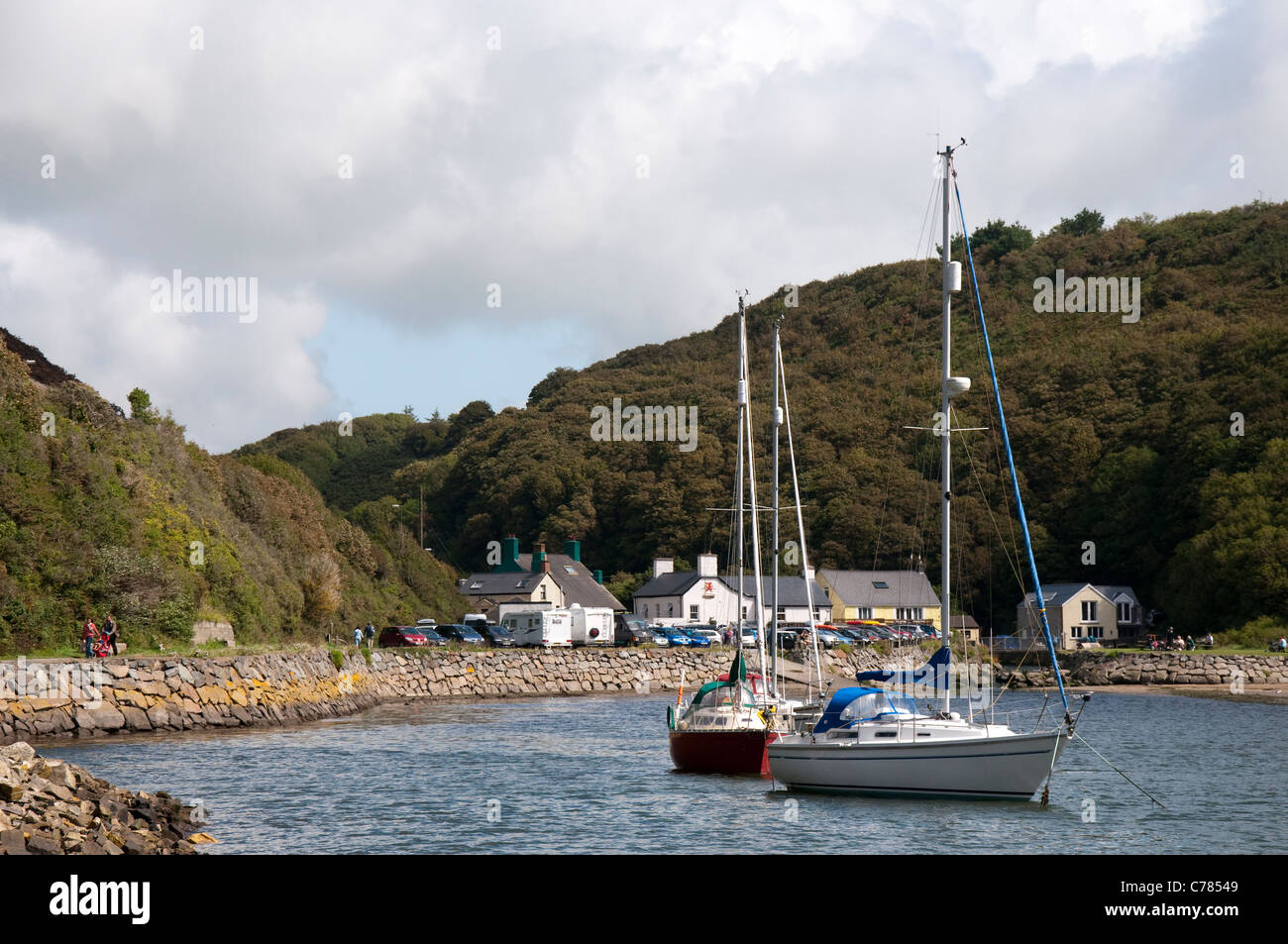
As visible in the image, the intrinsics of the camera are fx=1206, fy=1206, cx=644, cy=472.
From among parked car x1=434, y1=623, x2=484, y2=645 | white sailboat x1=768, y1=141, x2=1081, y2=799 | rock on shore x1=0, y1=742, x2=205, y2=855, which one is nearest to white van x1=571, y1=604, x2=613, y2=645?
parked car x1=434, y1=623, x2=484, y2=645

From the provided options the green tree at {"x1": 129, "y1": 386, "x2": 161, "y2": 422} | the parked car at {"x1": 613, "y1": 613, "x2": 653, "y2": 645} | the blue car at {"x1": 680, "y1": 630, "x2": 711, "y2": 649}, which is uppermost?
the green tree at {"x1": 129, "y1": 386, "x2": 161, "y2": 422}

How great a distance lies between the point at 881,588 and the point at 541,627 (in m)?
45.2

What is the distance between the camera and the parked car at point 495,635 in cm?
7375

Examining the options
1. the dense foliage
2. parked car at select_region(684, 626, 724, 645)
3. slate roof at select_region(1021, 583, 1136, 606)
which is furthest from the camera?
slate roof at select_region(1021, 583, 1136, 606)

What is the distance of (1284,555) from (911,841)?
75.0 meters

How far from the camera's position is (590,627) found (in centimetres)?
8000

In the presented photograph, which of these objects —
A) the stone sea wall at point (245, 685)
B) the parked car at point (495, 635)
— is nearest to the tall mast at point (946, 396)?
the stone sea wall at point (245, 685)

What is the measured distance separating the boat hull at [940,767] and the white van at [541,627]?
50640 millimetres

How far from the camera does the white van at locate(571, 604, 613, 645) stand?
3120 inches

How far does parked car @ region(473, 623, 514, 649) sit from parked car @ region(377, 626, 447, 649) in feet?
21.7

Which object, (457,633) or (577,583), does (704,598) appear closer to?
(577,583)

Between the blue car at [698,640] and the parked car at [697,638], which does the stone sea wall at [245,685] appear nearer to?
the blue car at [698,640]

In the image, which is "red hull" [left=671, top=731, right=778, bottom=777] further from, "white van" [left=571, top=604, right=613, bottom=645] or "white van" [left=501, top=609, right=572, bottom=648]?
"white van" [left=571, top=604, right=613, bottom=645]
